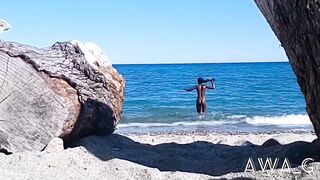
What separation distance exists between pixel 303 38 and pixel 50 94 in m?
2.92

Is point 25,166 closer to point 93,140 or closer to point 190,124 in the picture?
point 93,140

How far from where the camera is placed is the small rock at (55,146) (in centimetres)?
533

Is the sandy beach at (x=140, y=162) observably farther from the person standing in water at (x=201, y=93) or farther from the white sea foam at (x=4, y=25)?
the person standing in water at (x=201, y=93)

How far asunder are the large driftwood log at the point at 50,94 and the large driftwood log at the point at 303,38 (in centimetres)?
263

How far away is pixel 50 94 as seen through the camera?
5465 millimetres

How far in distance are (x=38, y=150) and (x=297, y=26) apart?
10.3 feet

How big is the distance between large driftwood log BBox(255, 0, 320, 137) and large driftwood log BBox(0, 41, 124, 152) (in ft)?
8.62

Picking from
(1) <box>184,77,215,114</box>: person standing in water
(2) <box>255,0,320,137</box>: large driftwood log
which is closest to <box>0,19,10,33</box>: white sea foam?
(2) <box>255,0,320,137</box>: large driftwood log

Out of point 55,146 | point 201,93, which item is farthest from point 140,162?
point 201,93

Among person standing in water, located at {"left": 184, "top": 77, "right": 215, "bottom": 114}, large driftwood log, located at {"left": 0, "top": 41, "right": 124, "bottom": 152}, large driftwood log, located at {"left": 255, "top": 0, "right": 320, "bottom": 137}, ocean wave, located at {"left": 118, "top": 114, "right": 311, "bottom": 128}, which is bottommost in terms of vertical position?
ocean wave, located at {"left": 118, "top": 114, "right": 311, "bottom": 128}

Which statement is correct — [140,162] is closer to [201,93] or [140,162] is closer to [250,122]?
[201,93]

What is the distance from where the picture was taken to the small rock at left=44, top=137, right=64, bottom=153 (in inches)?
210

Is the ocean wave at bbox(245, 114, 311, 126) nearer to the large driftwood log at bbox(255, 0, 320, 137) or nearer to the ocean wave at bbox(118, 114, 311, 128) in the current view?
the ocean wave at bbox(118, 114, 311, 128)

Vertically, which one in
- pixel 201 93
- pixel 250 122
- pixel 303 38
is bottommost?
pixel 250 122
